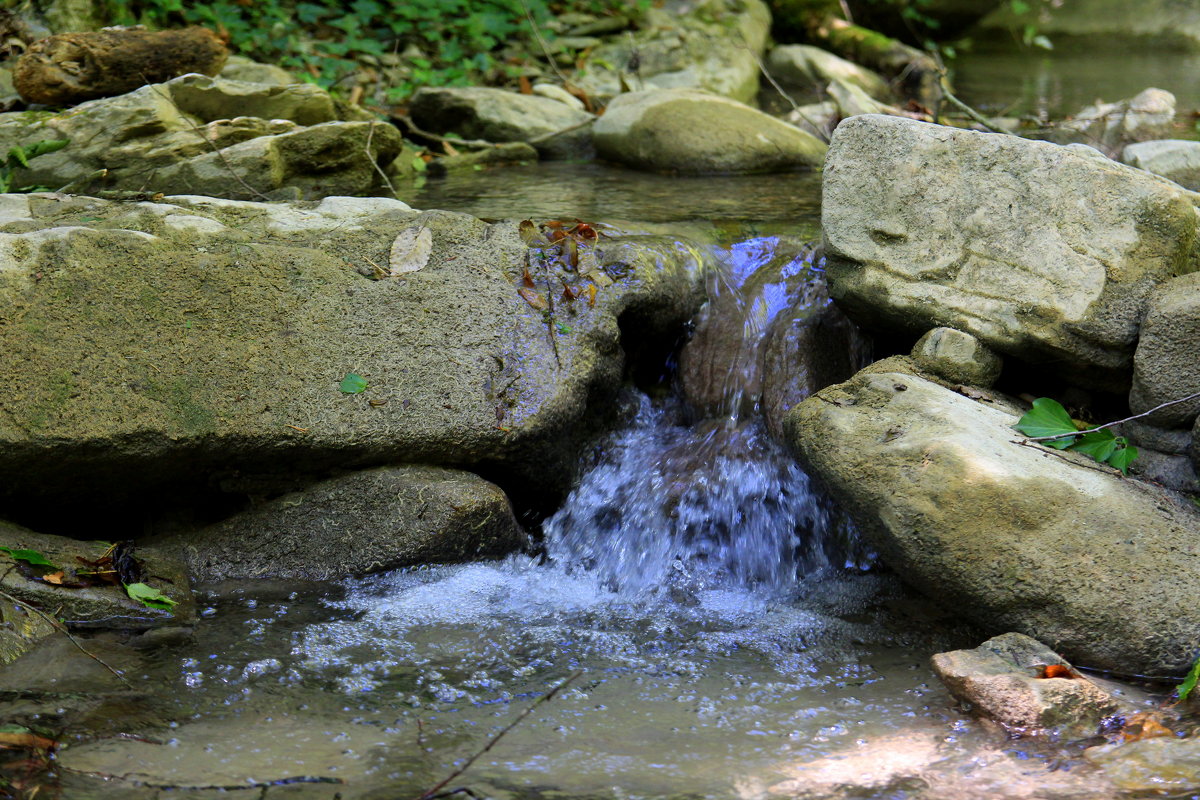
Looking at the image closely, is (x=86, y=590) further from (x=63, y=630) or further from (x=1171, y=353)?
(x=1171, y=353)

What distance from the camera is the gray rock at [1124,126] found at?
646 cm

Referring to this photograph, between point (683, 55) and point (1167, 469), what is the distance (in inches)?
254

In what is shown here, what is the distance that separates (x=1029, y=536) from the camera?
2.89m

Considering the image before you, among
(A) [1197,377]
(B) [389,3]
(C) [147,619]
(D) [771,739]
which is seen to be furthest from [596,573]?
(B) [389,3]

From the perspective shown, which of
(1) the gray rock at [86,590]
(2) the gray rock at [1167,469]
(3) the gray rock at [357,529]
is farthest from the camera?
(3) the gray rock at [357,529]

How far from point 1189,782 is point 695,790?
1086mm

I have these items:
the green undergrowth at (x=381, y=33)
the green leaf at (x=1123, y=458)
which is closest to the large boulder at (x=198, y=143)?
the green undergrowth at (x=381, y=33)

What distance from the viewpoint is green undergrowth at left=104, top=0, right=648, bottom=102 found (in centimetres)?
768

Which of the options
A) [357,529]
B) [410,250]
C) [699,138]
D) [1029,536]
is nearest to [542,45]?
[699,138]

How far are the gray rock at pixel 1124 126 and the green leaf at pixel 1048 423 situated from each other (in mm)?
3717

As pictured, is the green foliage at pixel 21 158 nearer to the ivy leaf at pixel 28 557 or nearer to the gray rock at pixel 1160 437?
the ivy leaf at pixel 28 557

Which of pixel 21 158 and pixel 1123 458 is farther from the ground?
pixel 21 158

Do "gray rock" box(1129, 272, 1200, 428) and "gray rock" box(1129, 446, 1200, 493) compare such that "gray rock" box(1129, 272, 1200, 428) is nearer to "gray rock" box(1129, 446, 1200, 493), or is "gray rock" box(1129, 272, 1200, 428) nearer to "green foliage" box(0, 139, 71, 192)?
"gray rock" box(1129, 446, 1200, 493)

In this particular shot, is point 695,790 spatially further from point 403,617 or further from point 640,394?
point 640,394
